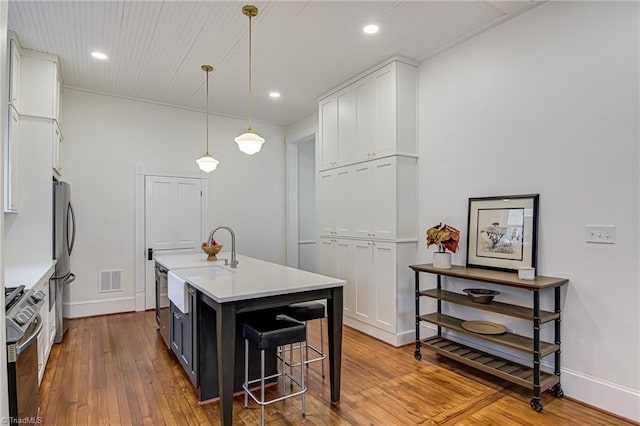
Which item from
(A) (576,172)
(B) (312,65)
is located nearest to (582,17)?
(A) (576,172)

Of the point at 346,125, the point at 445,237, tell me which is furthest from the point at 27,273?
the point at 445,237

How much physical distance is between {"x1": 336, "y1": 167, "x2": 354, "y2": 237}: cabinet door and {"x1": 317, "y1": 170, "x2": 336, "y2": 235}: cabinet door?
3 centimetres

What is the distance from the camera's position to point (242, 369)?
9.06 feet

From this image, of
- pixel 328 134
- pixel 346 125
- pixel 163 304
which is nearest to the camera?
pixel 163 304

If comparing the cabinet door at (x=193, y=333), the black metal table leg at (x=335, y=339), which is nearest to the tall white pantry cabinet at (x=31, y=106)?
the cabinet door at (x=193, y=333)

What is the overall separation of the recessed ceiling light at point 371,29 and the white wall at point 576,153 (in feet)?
2.98

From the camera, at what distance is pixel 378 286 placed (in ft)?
13.0

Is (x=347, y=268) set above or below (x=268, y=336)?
above

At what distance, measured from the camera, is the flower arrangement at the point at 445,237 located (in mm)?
3277

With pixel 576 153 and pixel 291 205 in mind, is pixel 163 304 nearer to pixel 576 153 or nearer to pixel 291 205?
pixel 291 205

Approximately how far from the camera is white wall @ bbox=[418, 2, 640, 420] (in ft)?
7.94

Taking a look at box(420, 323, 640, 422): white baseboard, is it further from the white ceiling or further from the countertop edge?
the countertop edge

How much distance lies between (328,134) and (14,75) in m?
3.17

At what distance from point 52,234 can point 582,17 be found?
4905 mm
